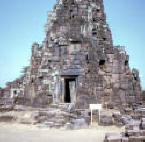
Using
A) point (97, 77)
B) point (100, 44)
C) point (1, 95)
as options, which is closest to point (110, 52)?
point (100, 44)

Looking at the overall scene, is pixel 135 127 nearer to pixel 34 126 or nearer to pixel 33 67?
pixel 34 126

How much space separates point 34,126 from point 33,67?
6224mm

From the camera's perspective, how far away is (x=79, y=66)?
15.3m

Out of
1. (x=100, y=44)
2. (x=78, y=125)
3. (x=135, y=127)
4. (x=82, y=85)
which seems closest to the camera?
(x=135, y=127)

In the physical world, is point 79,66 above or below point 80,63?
below

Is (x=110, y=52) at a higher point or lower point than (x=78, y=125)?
higher

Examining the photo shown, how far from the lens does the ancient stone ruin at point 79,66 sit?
15.2 meters

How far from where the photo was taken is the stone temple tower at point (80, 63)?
1520 centimetres

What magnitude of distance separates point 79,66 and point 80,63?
22 cm

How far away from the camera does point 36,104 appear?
15.4m

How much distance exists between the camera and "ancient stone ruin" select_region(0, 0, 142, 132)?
49.8ft

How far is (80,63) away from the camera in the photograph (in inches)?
606

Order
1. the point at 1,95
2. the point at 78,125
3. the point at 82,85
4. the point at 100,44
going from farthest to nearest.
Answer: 1. the point at 1,95
2. the point at 100,44
3. the point at 82,85
4. the point at 78,125

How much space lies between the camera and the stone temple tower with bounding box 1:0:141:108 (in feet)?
49.9
